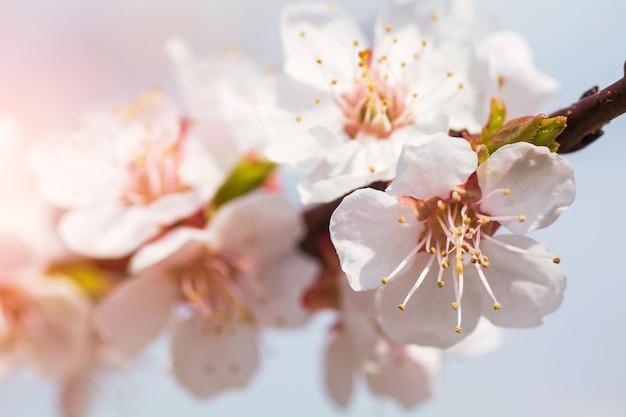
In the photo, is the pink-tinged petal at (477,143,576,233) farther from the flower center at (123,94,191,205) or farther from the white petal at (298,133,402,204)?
the flower center at (123,94,191,205)

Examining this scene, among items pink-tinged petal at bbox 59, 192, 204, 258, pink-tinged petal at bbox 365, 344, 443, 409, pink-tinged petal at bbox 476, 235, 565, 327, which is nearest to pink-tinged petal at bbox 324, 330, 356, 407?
pink-tinged petal at bbox 365, 344, 443, 409

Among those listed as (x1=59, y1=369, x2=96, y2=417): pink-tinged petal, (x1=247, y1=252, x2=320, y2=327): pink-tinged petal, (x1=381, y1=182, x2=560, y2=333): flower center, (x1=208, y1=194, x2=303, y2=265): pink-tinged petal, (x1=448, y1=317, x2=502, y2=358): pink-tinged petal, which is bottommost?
(x1=59, y1=369, x2=96, y2=417): pink-tinged petal

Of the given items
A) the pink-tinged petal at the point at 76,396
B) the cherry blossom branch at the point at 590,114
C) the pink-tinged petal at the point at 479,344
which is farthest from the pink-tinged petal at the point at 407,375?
the pink-tinged petal at the point at 76,396

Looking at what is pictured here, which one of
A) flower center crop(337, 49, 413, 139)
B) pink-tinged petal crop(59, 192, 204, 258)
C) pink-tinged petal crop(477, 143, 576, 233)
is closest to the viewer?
pink-tinged petal crop(477, 143, 576, 233)

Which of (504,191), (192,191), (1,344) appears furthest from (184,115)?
(504,191)

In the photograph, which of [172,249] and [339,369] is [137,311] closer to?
[172,249]

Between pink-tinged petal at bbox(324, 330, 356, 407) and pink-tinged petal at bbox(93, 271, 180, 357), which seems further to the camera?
pink-tinged petal at bbox(324, 330, 356, 407)

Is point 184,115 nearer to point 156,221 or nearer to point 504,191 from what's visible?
point 156,221

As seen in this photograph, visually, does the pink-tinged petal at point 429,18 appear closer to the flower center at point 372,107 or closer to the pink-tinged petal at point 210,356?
the flower center at point 372,107
